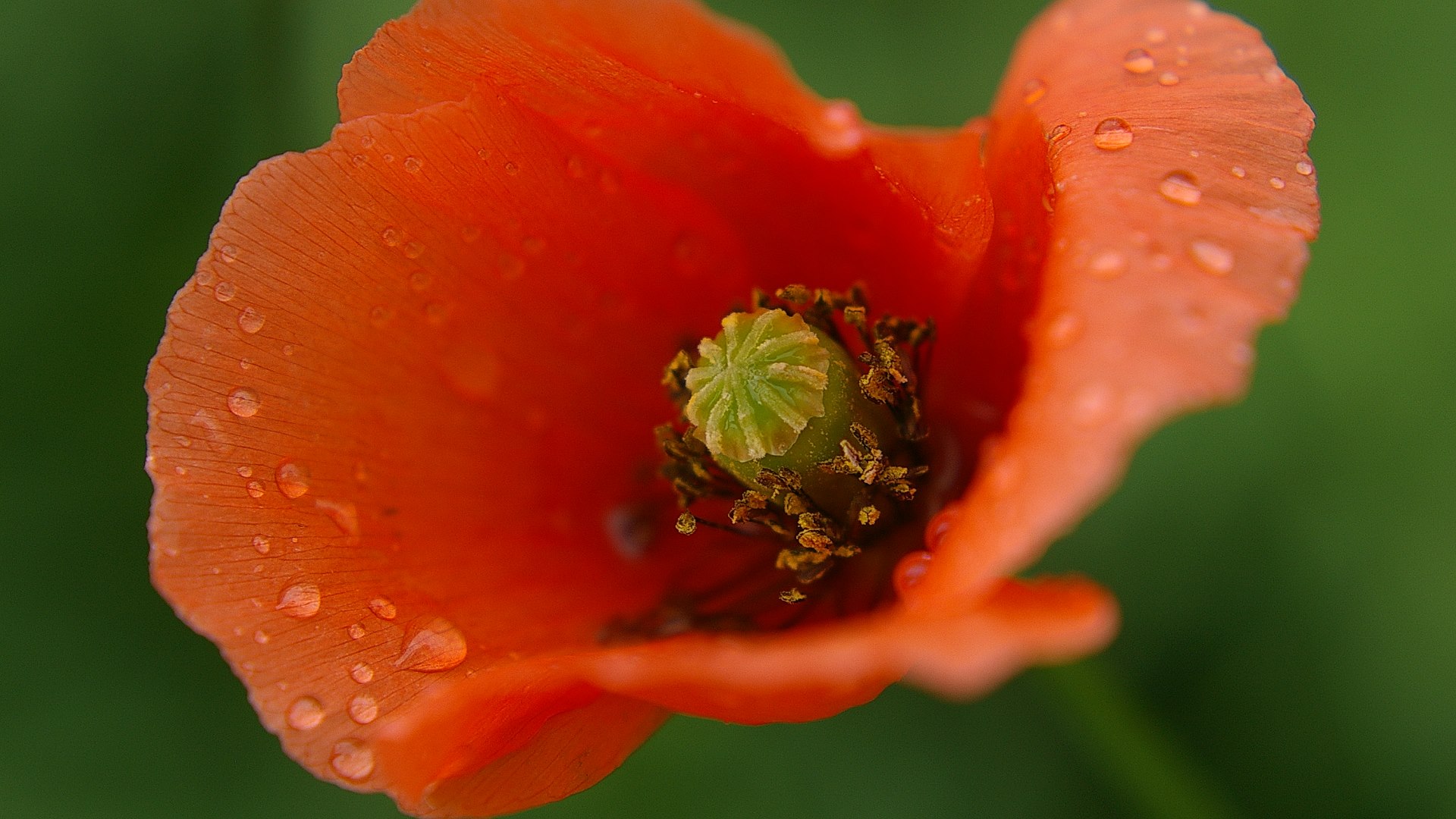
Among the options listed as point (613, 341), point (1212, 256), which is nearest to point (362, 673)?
point (613, 341)

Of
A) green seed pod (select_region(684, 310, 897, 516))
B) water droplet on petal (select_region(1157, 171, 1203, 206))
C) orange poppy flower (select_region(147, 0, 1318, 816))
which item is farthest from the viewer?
green seed pod (select_region(684, 310, 897, 516))

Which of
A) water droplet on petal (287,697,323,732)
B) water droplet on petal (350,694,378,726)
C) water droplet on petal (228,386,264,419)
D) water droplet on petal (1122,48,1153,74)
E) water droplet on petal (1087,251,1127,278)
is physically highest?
water droplet on petal (1122,48,1153,74)

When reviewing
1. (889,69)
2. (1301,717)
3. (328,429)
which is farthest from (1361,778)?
(328,429)

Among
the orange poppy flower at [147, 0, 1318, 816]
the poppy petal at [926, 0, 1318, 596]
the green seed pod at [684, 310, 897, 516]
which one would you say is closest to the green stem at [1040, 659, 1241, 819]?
the orange poppy flower at [147, 0, 1318, 816]

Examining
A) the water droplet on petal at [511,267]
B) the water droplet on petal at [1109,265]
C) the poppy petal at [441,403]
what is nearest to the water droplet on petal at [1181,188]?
the water droplet on petal at [1109,265]

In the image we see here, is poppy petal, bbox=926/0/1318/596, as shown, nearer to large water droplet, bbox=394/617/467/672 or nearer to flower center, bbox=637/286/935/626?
flower center, bbox=637/286/935/626

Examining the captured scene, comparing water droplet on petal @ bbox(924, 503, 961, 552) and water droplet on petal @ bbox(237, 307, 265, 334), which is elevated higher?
water droplet on petal @ bbox(237, 307, 265, 334)

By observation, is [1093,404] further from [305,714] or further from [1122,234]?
[305,714]

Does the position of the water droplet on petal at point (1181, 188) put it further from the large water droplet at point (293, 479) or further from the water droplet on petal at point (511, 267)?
the large water droplet at point (293, 479)
